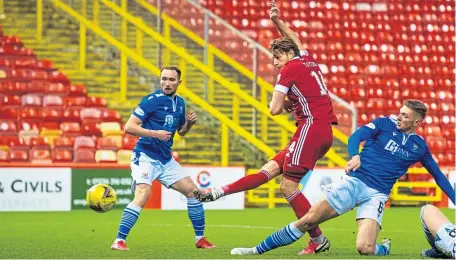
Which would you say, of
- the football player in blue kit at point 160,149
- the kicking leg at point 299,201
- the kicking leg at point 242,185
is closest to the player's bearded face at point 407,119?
the kicking leg at point 299,201

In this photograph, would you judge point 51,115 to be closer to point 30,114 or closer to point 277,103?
point 30,114

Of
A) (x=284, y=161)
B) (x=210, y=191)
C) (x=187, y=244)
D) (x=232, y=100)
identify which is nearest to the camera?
(x=210, y=191)

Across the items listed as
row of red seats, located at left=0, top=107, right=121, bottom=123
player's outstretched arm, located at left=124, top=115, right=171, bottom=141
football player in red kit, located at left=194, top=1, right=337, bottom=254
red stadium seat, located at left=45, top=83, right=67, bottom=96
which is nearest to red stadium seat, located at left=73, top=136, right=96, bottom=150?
row of red seats, located at left=0, top=107, right=121, bottom=123

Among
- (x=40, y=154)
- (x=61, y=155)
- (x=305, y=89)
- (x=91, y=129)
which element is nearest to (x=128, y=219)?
(x=305, y=89)

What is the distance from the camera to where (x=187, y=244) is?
1031cm

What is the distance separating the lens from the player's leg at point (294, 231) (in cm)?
851

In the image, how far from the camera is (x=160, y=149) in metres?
9.84

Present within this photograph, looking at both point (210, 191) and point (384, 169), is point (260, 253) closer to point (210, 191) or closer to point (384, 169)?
point (210, 191)

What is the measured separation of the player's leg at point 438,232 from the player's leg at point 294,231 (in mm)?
825

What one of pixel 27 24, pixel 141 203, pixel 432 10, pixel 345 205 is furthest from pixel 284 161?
pixel 432 10

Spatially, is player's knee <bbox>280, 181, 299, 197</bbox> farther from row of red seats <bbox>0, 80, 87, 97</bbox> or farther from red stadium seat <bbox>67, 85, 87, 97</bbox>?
Result: red stadium seat <bbox>67, 85, 87, 97</bbox>

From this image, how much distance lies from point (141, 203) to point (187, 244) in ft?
3.03

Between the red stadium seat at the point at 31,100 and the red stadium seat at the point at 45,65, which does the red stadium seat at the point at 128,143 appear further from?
the red stadium seat at the point at 45,65

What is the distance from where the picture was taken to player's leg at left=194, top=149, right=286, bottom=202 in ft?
28.0
